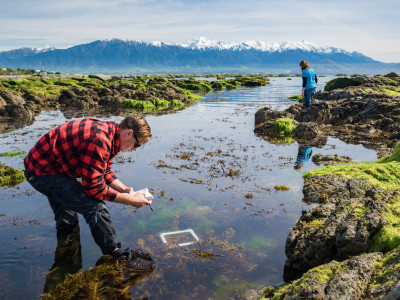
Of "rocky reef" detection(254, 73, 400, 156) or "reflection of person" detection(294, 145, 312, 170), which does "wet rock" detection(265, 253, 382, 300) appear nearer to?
"reflection of person" detection(294, 145, 312, 170)

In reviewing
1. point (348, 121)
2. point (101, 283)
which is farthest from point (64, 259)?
point (348, 121)

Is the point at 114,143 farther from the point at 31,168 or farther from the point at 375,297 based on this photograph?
the point at 375,297

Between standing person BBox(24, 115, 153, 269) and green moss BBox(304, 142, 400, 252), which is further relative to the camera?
standing person BBox(24, 115, 153, 269)

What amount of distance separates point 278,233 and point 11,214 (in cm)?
597

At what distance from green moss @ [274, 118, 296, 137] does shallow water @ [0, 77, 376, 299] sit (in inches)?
115

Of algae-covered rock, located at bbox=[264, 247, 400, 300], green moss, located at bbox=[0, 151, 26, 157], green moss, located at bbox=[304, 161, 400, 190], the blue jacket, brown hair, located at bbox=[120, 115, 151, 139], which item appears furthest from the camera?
the blue jacket

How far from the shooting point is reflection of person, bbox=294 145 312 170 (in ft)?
33.5

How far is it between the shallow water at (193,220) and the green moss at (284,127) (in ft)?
9.56

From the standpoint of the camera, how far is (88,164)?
14.1ft

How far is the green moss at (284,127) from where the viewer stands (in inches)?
593

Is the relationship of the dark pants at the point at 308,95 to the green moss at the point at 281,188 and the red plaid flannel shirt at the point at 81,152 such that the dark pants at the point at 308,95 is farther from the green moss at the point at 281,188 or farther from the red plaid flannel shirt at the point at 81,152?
the red plaid flannel shirt at the point at 81,152

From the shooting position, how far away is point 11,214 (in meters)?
6.67

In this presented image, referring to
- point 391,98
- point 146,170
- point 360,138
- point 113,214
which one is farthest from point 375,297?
point 391,98

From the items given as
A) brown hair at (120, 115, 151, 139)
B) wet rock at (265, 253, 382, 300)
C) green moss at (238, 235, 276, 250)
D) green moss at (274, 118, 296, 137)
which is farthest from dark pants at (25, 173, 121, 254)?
green moss at (274, 118, 296, 137)
